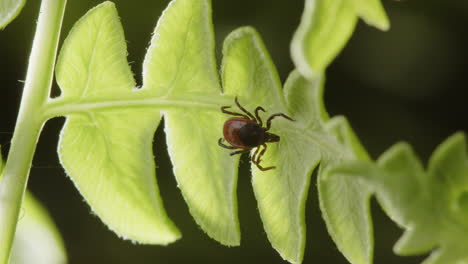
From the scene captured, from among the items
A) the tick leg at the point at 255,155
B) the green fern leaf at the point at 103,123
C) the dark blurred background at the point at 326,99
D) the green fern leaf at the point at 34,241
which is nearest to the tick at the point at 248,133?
the tick leg at the point at 255,155

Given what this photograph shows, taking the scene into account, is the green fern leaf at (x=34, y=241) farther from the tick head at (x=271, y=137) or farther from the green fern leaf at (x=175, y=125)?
the tick head at (x=271, y=137)

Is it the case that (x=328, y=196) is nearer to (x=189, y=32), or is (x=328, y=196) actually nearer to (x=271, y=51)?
(x=189, y=32)

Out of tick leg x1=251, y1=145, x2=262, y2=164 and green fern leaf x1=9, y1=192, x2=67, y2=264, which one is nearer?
tick leg x1=251, y1=145, x2=262, y2=164

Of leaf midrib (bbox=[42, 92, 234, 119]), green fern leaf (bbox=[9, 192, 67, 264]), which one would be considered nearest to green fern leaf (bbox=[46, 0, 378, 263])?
leaf midrib (bbox=[42, 92, 234, 119])

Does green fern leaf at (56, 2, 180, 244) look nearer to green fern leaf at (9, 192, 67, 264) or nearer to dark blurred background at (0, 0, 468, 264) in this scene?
green fern leaf at (9, 192, 67, 264)

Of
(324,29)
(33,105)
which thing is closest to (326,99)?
(33,105)

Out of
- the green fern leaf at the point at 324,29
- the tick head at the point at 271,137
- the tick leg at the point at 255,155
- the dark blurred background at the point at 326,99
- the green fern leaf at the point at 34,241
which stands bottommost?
the dark blurred background at the point at 326,99
